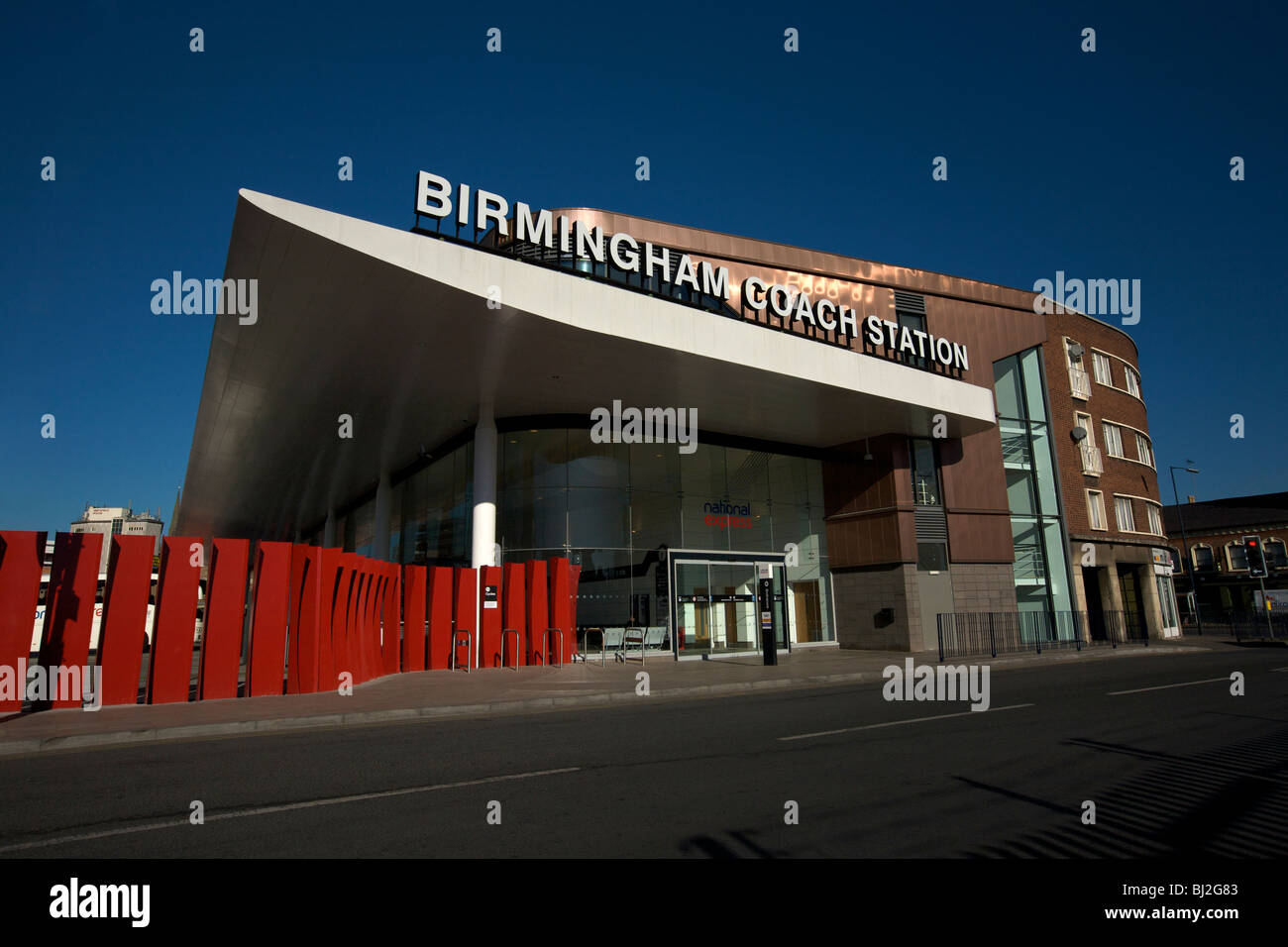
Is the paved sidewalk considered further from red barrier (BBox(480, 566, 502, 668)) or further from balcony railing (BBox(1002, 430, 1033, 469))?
balcony railing (BBox(1002, 430, 1033, 469))

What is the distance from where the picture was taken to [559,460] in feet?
73.4

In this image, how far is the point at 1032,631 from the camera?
26922mm

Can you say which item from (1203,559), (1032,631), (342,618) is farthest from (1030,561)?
(1203,559)

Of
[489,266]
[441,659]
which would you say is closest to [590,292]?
[489,266]

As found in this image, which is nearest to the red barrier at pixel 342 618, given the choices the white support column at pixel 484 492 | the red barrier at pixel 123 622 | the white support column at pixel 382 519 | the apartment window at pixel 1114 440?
the red barrier at pixel 123 622

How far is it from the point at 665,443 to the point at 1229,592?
204 feet

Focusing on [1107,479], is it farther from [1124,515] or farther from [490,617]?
[490,617]

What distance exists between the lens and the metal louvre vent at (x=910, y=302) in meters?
26.8

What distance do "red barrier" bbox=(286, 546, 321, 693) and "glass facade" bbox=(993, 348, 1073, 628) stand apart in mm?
24679

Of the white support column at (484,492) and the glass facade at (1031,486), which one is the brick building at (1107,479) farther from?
the white support column at (484,492)

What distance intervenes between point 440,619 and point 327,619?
470cm

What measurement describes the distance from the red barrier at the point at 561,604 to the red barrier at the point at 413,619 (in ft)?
10.8

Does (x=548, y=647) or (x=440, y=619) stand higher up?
(x=440, y=619)
